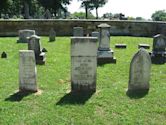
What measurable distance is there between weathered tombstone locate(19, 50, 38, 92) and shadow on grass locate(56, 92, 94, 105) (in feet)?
3.44

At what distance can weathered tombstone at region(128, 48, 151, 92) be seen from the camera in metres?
8.79

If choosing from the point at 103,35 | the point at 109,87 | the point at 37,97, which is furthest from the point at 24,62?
the point at 103,35

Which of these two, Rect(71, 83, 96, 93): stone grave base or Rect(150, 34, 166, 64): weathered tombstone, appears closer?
Rect(71, 83, 96, 93): stone grave base

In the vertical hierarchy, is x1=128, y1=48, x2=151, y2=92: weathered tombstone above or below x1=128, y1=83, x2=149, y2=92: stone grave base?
above

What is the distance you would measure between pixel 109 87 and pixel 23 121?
331 centimetres

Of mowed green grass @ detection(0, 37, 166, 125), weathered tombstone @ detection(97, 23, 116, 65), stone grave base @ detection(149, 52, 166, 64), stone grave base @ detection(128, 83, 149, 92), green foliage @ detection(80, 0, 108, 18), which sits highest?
green foliage @ detection(80, 0, 108, 18)

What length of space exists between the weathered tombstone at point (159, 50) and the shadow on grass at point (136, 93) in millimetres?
4985

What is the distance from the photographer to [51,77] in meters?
10.7

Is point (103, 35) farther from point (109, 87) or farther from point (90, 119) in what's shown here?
point (90, 119)

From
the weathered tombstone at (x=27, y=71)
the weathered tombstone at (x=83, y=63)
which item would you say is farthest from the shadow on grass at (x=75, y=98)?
the weathered tombstone at (x=27, y=71)

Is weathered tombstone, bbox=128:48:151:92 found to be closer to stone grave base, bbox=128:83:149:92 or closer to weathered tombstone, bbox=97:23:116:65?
stone grave base, bbox=128:83:149:92

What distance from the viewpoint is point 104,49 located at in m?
13.7

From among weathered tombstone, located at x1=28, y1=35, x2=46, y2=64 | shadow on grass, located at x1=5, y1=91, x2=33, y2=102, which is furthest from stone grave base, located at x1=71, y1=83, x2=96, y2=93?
weathered tombstone, located at x1=28, y1=35, x2=46, y2=64

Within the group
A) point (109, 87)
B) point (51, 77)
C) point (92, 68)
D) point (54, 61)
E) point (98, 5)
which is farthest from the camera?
point (98, 5)
